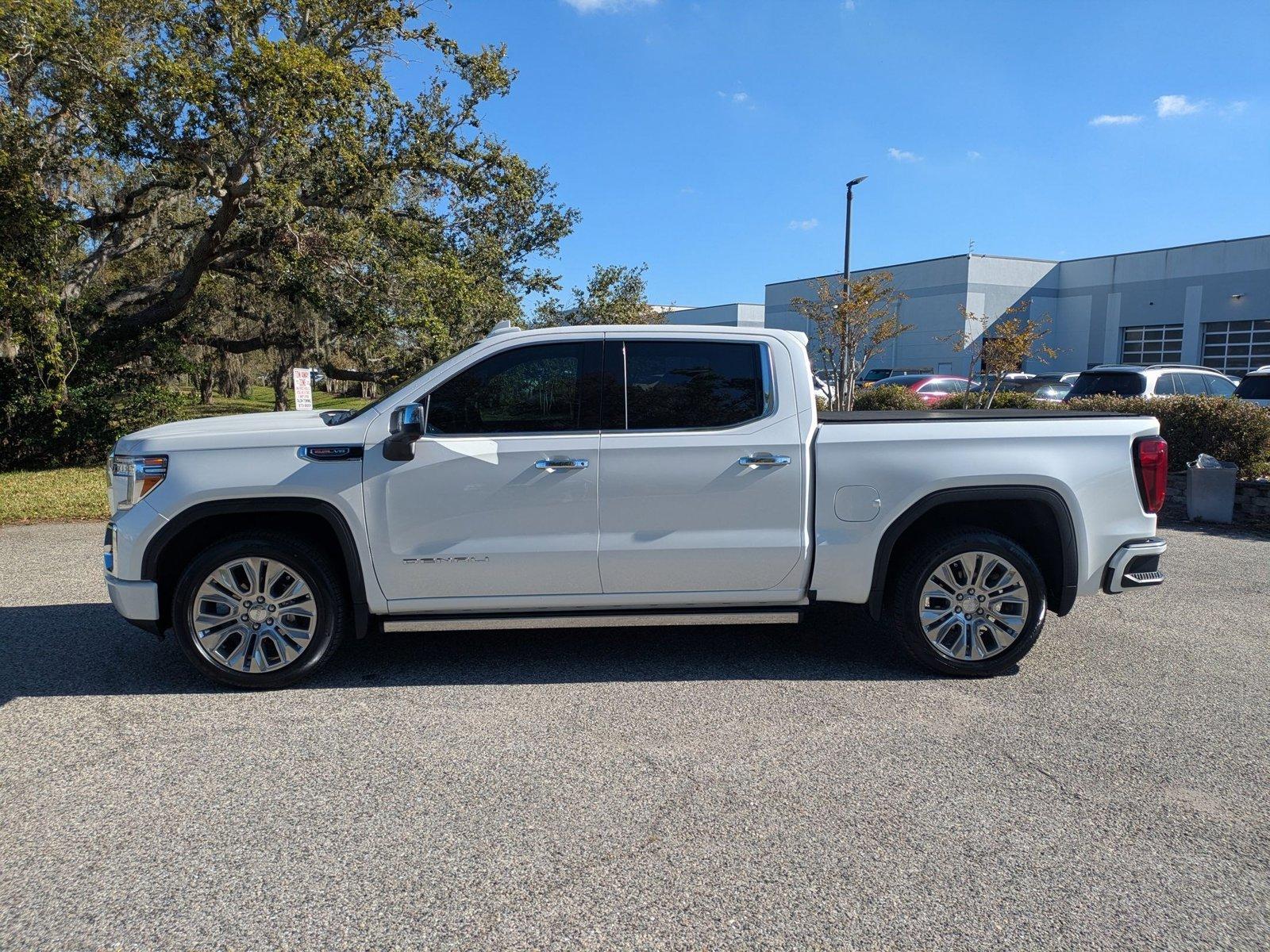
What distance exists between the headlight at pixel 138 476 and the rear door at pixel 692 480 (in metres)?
2.29

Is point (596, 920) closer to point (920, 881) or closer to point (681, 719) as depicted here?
point (920, 881)

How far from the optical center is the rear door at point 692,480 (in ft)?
15.7

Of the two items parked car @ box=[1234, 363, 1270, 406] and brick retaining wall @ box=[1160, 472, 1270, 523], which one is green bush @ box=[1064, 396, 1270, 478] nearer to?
brick retaining wall @ box=[1160, 472, 1270, 523]

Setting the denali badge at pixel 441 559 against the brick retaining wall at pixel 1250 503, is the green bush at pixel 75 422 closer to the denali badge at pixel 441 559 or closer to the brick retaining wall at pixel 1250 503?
the denali badge at pixel 441 559

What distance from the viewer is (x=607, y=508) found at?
4773 mm

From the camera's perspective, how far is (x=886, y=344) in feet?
157

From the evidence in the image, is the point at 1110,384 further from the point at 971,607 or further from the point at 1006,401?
the point at 971,607

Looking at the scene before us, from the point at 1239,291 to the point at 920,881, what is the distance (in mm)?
43976

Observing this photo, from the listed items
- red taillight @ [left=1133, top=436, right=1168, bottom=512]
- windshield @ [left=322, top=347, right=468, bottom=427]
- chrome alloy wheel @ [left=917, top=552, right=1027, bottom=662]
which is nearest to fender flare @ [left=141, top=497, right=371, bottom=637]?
windshield @ [left=322, top=347, right=468, bottom=427]

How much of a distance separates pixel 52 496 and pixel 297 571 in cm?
939

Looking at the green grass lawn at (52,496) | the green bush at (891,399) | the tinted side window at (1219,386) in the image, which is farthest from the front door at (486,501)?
the tinted side window at (1219,386)

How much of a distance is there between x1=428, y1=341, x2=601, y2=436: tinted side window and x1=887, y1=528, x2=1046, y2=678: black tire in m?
1.92

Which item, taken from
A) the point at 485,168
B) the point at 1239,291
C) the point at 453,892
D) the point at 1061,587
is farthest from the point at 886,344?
the point at 453,892

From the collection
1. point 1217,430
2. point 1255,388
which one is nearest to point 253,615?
point 1217,430
